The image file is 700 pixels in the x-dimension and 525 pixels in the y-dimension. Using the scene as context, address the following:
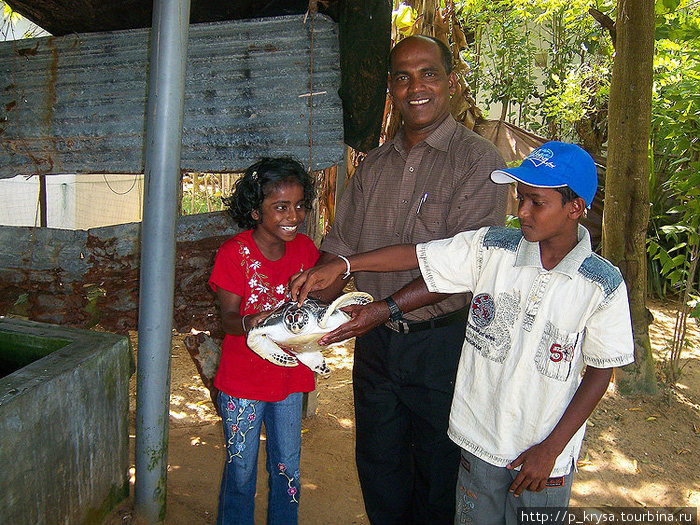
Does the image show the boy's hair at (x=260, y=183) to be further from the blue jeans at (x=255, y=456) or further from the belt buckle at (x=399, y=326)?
the blue jeans at (x=255, y=456)

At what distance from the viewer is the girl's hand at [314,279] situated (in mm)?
1979

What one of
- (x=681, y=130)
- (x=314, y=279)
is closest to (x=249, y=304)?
(x=314, y=279)

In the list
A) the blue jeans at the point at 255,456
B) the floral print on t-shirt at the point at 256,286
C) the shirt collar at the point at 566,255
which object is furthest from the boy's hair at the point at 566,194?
the blue jeans at the point at 255,456

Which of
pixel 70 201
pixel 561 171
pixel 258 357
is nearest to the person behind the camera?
pixel 561 171

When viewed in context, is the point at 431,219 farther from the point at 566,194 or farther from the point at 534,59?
the point at 534,59

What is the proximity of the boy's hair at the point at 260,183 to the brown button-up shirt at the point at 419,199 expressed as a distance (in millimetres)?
241

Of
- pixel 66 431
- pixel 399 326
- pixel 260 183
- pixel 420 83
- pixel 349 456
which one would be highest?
pixel 420 83

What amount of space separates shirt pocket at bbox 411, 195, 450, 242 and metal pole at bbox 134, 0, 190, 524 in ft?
2.91

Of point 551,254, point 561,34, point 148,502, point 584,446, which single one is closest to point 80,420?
point 148,502

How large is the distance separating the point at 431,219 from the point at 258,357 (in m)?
0.82

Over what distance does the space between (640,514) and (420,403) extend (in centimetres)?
165

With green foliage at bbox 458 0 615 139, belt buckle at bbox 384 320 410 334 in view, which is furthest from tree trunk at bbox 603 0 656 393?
green foliage at bbox 458 0 615 139

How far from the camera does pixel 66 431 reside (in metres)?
1.89

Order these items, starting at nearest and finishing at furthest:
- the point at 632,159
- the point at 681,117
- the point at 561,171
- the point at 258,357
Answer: the point at 561,171 → the point at 258,357 → the point at 632,159 → the point at 681,117
